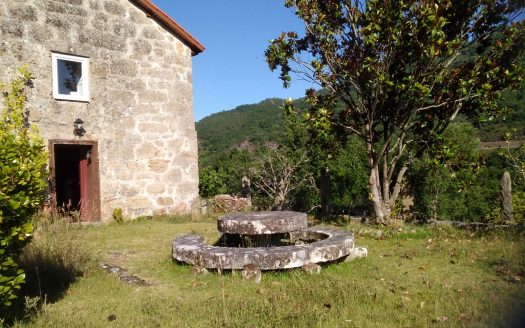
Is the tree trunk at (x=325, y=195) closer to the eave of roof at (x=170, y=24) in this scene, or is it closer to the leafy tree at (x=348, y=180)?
the eave of roof at (x=170, y=24)

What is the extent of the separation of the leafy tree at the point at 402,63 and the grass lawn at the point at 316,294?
3.40 meters

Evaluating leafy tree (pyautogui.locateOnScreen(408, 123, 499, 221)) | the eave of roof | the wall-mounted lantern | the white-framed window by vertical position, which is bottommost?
leafy tree (pyautogui.locateOnScreen(408, 123, 499, 221))

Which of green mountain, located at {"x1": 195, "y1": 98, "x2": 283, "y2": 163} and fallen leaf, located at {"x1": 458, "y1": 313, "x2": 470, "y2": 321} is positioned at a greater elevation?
green mountain, located at {"x1": 195, "y1": 98, "x2": 283, "y2": 163}

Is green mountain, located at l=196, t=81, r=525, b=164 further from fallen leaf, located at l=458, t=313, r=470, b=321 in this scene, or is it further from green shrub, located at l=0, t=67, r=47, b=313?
fallen leaf, located at l=458, t=313, r=470, b=321

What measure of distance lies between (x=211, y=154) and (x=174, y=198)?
2792 centimetres

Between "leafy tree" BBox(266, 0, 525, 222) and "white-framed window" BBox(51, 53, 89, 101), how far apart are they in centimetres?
494

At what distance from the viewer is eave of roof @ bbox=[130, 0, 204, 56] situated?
39.7 feet

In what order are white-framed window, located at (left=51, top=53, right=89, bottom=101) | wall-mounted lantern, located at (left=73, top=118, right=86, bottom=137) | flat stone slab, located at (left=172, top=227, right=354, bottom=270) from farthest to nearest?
wall-mounted lantern, located at (left=73, top=118, right=86, bottom=137) → white-framed window, located at (left=51, top=53, right=89, bottom=101) → flat stone slab, located at (left=172, top=227, right=354, bottom=270)

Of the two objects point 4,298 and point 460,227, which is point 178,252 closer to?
point 4,298

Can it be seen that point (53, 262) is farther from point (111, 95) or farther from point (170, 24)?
point (170, 24)

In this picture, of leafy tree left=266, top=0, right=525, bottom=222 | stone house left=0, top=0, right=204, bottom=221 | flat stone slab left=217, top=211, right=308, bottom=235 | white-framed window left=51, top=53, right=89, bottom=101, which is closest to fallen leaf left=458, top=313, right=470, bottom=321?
flat stone slab left=217, top=211, right=308, bottom=235

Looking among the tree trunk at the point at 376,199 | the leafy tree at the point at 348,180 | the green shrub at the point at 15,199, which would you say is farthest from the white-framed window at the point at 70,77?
the leafy tree at the point at 348,180

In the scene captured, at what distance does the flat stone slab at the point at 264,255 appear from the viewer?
5.29 metres

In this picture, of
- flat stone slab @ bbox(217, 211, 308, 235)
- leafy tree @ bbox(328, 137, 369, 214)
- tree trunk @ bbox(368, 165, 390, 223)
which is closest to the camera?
flat stone slab @ bbox(217, 211, 308, 235)
